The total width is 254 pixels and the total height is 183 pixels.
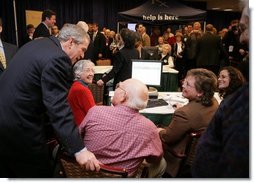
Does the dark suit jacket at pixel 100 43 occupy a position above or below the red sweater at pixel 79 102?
above

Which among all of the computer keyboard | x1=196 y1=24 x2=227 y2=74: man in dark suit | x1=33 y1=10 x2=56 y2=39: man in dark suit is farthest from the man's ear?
x1=196 y1=24 x2=227 y2=74: man in dark suit

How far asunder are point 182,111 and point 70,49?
2.79 feet

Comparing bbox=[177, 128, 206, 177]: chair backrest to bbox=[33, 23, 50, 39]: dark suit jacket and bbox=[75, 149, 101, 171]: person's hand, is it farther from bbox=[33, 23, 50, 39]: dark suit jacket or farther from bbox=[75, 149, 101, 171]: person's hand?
bbox=[33, 23, 50, 39]: dark suit jacket

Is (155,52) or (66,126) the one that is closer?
(66,126)

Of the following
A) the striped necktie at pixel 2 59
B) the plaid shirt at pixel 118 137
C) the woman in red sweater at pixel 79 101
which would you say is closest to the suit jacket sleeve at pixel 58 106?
the plaid shirt at pixel 118 137

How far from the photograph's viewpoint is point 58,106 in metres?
1.58

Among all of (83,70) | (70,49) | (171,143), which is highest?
(70,49)

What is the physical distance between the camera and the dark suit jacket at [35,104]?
1.59 m

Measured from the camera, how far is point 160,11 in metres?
4.64

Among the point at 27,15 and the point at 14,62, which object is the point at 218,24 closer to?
the point at 27,15

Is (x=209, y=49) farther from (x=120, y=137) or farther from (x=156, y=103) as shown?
(x=120, y=137)

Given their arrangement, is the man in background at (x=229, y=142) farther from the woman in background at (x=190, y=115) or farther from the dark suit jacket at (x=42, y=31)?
the dark suit jacket at (x=42, y=31)

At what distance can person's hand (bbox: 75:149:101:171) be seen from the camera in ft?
5.03

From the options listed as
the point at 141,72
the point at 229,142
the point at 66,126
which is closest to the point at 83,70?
the point at 141,72
